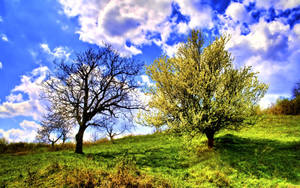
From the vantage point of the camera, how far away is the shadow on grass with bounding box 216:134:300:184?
466 inches

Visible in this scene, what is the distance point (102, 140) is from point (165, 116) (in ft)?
57.8

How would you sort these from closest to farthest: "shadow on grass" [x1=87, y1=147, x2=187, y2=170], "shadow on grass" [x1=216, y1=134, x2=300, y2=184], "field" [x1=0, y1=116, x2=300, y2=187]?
"field" [x1=0, y1=116, x2=300, y2=187]
"shadow on grass" [x1=216, y1=134, x2=300, y2=184]
"shadow on grass" [x1=87, y1=147, x2=187, y2=170]

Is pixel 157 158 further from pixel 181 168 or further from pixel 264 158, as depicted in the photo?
pixel 264 158

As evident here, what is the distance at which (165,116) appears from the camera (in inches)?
634

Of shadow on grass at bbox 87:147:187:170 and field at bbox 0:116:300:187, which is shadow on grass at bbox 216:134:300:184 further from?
shadow on grass at bbox 87:147:187:170

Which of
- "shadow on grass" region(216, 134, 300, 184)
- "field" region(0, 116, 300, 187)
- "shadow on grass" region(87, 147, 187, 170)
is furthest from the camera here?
"shadow on grass" region(87, 147, 187, 170)

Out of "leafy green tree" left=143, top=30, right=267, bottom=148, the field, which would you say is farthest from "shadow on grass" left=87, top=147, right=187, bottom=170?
"leafy green tree" left=143, top=30, right=267, bottom=148

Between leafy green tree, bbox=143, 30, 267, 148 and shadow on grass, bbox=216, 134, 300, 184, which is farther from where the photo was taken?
leafy green tree, bbox=143, 30, 267, 148

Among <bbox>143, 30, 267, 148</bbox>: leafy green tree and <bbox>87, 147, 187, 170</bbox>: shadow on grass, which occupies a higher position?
<bbox>143, 30, 267, 148</bbox>: leafy green tree

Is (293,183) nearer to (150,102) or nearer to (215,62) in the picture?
(215,62)

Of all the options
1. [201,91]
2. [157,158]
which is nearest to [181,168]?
[157,158]

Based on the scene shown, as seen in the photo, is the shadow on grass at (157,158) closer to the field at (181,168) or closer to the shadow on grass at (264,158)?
the field at (181,168)

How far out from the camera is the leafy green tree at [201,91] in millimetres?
14497

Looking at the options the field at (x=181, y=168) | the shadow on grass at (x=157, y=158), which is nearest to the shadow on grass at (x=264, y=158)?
the field at (x=181, y=168)
